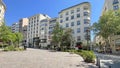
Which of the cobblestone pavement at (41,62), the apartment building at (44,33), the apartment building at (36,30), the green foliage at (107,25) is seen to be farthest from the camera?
the apartment building at (36,30)

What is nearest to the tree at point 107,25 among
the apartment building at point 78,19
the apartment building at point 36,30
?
the apartment building at point 78,19

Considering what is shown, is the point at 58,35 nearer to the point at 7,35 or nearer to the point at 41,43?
the point at 7,35

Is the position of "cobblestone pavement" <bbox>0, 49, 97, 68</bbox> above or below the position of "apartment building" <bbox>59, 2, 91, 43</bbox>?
below

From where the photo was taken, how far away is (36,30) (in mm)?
91625

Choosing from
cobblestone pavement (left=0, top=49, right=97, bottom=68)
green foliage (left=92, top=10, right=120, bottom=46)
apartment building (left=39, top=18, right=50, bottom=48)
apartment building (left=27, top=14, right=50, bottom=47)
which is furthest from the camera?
apartment building (left=27, top=14, right=50, bottom=47)

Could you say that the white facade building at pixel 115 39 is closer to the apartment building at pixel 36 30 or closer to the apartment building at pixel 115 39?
the apartment building at pixel 115 39

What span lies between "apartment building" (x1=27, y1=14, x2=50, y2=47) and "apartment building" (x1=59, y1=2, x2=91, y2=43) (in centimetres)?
2258

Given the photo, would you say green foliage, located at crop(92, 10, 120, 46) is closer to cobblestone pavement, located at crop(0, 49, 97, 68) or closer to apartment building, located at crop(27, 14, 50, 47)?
cobblestone pavement, located at crop(0, 49, 97, 68)

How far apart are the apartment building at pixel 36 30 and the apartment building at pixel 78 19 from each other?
22581mm

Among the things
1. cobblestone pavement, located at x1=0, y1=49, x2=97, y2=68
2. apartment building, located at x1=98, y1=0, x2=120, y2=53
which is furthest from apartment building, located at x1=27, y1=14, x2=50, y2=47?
cobblestone pavement, located at x1=0, y1=49, x2=97, y2=68

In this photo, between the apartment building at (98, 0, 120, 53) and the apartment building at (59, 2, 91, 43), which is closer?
the apartment building at (98, 0, 120, 53)

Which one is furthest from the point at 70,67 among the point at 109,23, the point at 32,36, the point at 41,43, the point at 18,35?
the point at 32,36

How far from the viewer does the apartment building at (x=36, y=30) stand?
283 feet

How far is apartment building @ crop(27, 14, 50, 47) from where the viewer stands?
86113 millimetres
